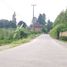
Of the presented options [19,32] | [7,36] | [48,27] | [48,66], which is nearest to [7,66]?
[48,66]

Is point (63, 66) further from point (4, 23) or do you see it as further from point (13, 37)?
point (4, 23)

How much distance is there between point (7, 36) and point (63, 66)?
51.7 meters

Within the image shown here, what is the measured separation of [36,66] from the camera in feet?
44.8

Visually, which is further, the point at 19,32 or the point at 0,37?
the point at 19,32

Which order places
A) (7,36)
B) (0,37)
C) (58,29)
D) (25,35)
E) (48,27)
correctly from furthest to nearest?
1. (48,27)
2. (25,35)
3. (58,29)
4. (7,36)
5. (0,37)

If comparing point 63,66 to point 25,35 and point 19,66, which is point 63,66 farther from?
point 25,35

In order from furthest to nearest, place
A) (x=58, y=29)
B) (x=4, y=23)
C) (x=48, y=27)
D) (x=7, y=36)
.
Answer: (x=48, y=27) < (x=4, y=23) < (x=58, y=29) < (x=7, y=36)

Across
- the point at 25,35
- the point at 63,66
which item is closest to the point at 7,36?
the point at 25,35

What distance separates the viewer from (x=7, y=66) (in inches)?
529

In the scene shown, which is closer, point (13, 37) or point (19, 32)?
point (13, 37)

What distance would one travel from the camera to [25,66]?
13562 mm

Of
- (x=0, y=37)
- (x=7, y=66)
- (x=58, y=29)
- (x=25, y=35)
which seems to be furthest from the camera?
(x=25, y=35)

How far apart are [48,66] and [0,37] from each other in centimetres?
4706

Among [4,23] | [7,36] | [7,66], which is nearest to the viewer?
[7,66]
